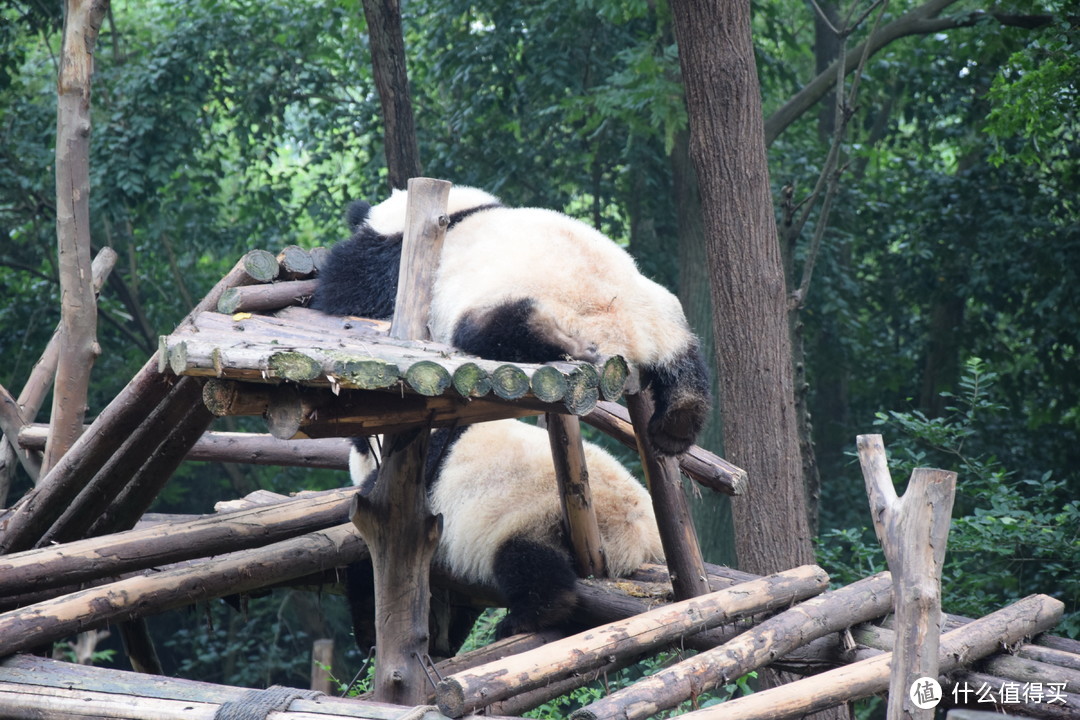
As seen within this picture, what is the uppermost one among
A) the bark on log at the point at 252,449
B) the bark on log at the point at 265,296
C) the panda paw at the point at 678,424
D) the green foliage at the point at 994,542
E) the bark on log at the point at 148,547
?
the bark on log at the point at 265,296

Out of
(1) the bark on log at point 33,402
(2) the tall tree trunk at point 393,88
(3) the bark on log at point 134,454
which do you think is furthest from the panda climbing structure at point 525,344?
(2) the tall tree trunk at point 393,88

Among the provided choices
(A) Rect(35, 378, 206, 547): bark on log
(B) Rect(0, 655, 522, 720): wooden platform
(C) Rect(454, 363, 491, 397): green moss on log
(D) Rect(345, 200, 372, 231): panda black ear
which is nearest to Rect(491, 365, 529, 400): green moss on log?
(C) Rect(454, 363, 491, 397): green moss on log

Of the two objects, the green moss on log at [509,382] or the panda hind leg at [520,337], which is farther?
the panda hind leg at [520,337]

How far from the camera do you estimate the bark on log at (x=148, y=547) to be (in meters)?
3.73

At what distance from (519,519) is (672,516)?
25.1 inches

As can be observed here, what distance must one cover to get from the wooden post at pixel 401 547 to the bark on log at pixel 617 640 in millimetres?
A: 482

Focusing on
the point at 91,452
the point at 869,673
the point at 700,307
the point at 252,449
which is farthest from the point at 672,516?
the point at 700,307

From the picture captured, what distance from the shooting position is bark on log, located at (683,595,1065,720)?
2.82 m

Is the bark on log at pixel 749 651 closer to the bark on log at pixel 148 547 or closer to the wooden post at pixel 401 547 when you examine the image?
the wooden post at pixel 401 547

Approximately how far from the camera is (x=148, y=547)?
3852 mm

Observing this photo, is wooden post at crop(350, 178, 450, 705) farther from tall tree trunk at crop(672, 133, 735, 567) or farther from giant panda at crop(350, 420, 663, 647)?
tall tree trunk at crop(672, 133, 735, 567)

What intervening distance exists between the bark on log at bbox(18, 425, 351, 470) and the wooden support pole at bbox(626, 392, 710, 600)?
2.06m

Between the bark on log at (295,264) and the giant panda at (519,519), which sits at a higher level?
the bark on log at (295,264)

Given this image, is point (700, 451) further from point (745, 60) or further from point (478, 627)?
point (478, 627)
